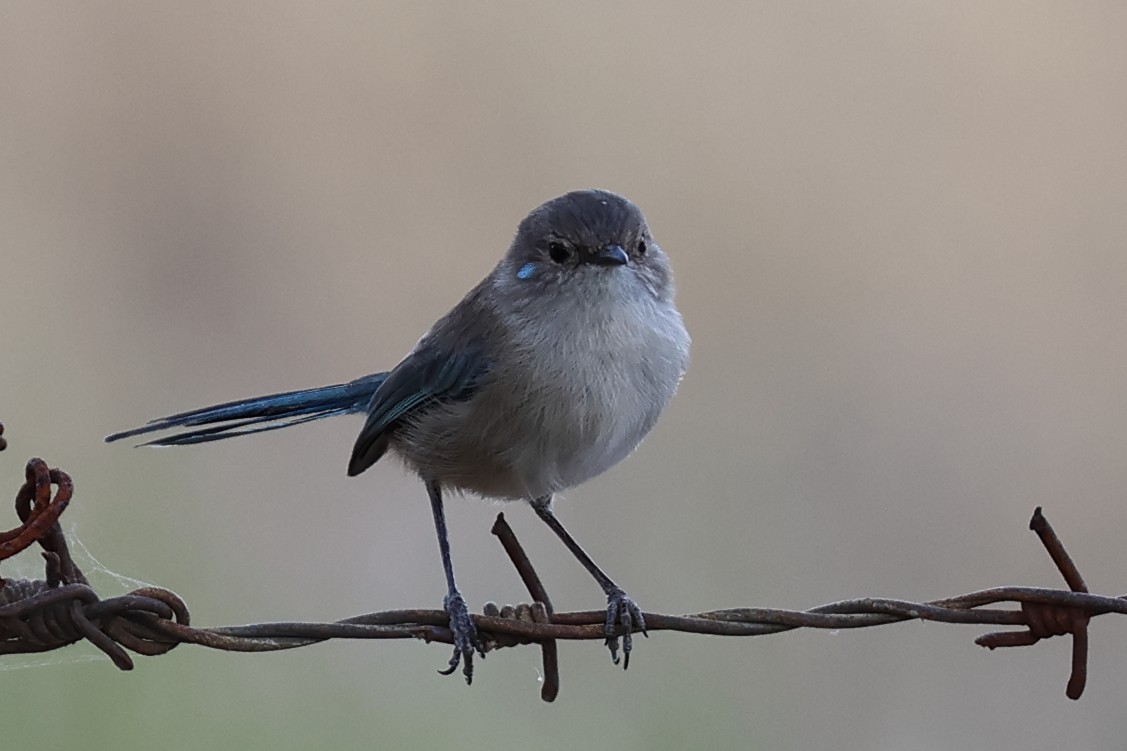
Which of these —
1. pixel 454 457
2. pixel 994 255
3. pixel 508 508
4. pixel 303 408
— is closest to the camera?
pixel 454 457

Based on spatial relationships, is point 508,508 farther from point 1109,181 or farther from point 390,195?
point 1109,181

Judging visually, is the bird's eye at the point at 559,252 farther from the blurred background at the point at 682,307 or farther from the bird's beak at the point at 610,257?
the blurred background at the point at 682,307

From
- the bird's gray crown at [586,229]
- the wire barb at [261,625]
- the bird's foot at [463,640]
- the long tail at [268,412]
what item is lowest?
the bird's foot at [463,640]

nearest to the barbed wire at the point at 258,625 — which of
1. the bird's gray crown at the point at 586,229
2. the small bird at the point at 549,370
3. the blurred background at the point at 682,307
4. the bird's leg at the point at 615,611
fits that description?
the bird's leg at the point at 615,611

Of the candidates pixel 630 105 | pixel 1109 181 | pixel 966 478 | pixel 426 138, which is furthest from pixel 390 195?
pixel 1109 181

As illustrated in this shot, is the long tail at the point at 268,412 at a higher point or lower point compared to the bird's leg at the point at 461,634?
higher

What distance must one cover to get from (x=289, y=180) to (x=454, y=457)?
3.67 metres

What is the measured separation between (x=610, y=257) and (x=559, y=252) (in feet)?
0.50

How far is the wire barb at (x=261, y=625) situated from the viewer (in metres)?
2.41

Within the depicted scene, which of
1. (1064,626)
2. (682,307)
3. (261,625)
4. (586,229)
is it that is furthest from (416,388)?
(682,307)

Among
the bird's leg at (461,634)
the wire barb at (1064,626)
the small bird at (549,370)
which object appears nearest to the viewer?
the wire barb at (1064,626)

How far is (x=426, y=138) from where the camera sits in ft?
23.3

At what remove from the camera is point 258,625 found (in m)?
2.54

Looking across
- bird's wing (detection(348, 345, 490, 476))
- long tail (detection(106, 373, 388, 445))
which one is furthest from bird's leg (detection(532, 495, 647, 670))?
long tail (detection(106, 373, 388, 445))
